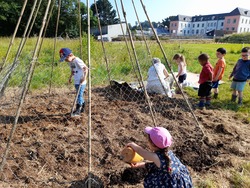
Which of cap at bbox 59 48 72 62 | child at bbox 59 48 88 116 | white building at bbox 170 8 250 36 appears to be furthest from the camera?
white building at bbox 170 8 250 36

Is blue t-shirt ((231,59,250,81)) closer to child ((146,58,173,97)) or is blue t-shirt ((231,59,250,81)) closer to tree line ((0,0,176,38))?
child ((146,58,173,97))

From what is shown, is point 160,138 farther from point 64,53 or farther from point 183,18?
point 183,18

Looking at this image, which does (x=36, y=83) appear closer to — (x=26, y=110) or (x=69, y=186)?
(x=26, y=110)

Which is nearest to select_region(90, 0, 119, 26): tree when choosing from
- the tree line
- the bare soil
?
the tree line

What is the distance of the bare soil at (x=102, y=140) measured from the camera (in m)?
2.33

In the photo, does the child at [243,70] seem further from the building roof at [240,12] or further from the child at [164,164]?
the building roof at [240,12]

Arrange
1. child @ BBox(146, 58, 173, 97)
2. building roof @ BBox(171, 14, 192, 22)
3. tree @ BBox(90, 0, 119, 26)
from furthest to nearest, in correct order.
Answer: building roof @ BBox(171, 14, 192, 22) → tree @ BBox(90, 0, 119, 26) → child @ BBox(146, 58, 173, 97)

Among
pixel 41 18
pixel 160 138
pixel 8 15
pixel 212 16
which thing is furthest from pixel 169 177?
pixel 212 16

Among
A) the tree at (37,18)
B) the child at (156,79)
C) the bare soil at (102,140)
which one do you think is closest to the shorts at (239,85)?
the bare soil at (102,140)

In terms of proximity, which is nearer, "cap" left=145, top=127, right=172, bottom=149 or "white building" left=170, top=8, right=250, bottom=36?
"cap" left=145, top=127, right=172, bottom=149

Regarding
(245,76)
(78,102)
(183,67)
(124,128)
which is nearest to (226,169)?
(124,128)

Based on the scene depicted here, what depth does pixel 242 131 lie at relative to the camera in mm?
3596

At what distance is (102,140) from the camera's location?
3.04 meters

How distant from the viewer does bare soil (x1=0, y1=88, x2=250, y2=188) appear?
2.33 m
